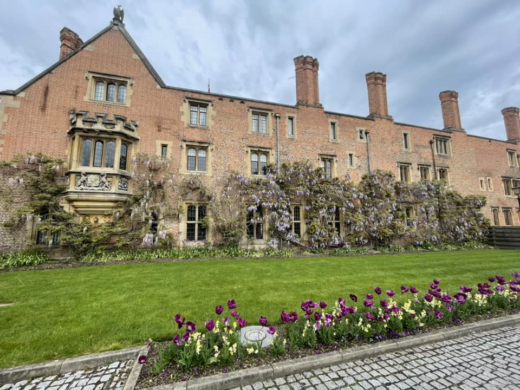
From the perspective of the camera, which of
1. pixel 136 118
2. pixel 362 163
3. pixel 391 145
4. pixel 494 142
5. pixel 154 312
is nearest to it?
pixel 154 312

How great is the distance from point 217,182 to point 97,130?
622 cm

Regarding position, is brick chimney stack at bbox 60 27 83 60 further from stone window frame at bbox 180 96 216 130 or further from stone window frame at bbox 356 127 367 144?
stone window frame at bbox 356 127 367 144

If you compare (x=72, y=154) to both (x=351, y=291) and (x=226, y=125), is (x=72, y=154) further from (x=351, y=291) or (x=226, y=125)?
(x=351, y=291)

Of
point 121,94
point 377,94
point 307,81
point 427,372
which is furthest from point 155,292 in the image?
point 377,94

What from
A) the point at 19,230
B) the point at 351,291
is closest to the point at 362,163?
the point at 351,291

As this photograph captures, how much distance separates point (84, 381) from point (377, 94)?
2135 centimetres

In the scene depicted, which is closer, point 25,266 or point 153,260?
point 25,266

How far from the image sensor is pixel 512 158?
22156mm

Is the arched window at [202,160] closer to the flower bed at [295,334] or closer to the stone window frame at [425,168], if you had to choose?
the flower bed at [295,334]

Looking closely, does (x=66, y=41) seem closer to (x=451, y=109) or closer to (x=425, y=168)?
(x=425, y=168)

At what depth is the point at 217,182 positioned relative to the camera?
1364 cm

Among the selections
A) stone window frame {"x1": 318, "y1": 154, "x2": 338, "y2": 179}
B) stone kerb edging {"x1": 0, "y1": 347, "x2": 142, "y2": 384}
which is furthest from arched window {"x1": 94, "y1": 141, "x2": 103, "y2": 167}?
stone window frame {"x1": 318, "y1": 154, "x2": 338, "y2": 179}

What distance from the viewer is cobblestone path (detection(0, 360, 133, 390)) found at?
9.08ft

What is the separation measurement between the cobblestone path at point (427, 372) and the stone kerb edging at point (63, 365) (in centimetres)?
181
